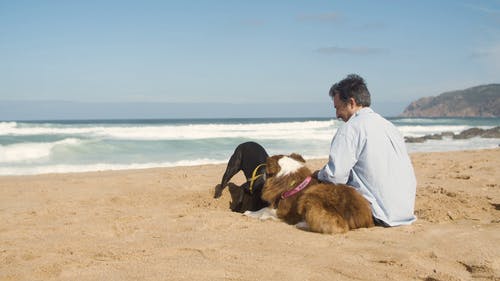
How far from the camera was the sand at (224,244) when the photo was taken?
128 inches

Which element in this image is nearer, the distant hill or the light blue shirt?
the light blue shirt

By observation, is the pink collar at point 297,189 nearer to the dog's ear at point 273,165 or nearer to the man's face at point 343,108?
the dog's ear at point 273,165

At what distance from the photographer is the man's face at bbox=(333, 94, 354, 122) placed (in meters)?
4.62

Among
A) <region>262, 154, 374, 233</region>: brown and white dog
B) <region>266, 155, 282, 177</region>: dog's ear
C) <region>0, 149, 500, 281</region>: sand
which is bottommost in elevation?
<region>0, 149, 500, 281</region>: sand

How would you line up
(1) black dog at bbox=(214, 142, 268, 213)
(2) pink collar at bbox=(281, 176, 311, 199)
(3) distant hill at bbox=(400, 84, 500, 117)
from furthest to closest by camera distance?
1. (3) distant hill at bbox=(400, 84, 500, 117)
2. (1) black dog at bbox=(214, 142, 268, 213)
3. (2) pink collar at bbox=(281, 176, 311, 199)

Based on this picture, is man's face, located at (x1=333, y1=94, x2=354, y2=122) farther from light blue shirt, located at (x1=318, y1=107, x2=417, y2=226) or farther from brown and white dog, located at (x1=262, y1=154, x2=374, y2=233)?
brown and white dog, located at (x1=262, y1=154, x2=374, y2=233)

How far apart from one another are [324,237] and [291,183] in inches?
33.9

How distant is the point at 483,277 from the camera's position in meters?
3.10

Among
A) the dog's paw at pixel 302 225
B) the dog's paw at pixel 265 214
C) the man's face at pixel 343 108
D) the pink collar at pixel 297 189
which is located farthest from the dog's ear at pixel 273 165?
the man's face at pixel 343 108

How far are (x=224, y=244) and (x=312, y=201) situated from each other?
100 centimetres

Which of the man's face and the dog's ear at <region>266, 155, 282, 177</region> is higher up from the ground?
the man's face

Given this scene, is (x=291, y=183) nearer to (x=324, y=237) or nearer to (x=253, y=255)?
(x=324, y=237)

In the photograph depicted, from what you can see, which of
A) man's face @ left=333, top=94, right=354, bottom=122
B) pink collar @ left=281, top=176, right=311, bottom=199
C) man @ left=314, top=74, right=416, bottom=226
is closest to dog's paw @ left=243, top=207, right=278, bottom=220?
pink collar @ left=281, top=176, right=311, bottom=199

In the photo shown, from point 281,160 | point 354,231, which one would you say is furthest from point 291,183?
point 354,231
